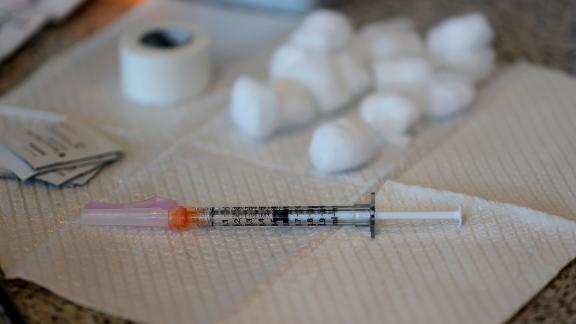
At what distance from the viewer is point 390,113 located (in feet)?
3.38

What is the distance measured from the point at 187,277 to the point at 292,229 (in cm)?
14

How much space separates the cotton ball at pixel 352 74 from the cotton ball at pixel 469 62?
0.40ft

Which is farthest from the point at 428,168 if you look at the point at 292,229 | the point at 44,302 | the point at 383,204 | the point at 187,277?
the point at 44,302

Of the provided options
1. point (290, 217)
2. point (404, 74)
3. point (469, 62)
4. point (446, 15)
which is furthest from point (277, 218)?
point (446, 15)

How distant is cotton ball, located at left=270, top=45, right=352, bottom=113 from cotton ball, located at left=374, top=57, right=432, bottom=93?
57mm

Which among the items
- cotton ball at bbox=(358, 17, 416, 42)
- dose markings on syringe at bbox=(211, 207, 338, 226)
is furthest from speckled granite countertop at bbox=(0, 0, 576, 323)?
dose markings on syringe at bbox=(211, 207, 338, 226)

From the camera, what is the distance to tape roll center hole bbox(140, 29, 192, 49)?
113 centimetres

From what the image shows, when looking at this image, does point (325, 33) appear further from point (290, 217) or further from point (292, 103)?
point (290, 217)

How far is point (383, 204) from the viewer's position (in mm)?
892

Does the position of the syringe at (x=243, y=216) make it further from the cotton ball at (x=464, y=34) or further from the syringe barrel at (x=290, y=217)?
the cotton ball at (x=464, y=34)

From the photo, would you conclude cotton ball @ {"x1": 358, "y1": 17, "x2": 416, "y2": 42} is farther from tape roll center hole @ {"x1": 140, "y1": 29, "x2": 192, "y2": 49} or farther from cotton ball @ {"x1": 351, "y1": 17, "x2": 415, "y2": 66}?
tape roll center hole @ {"x1": 140, "y1": 29, "x2": 192, "y2": 49}

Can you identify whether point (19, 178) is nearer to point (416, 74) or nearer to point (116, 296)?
point (116, 296)

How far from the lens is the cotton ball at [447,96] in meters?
1.06

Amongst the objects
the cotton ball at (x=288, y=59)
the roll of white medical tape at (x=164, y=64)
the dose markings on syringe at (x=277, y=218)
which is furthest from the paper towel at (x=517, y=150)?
the roll of white medical tape at (x=164, y=64)
